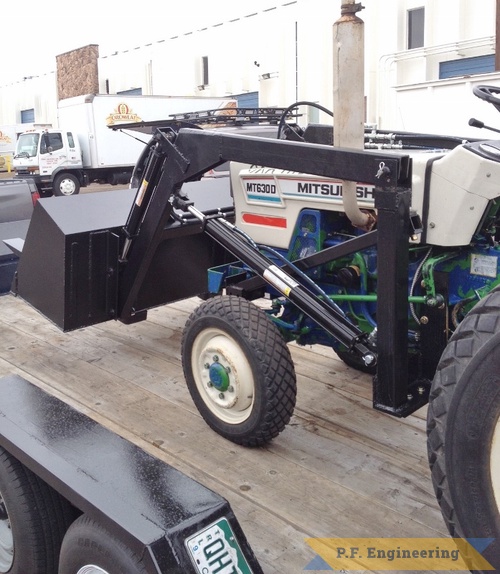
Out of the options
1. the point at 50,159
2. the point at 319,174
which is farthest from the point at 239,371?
the point at 50,159

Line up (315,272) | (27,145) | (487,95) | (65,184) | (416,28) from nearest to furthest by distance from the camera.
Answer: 1. (487,95)
2. (315,272)
3. (416,28)
4. (27,145)
5. (65,184)

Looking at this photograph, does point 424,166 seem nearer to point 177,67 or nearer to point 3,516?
point 3,516

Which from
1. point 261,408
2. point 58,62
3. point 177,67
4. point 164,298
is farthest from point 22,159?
point 261,408

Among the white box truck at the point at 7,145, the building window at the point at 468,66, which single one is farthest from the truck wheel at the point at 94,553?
the white box truck at the point at 7,145

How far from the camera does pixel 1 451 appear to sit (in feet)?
6.92

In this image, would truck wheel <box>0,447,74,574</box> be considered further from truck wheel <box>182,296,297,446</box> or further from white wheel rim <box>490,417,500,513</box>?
white wheel rim <box>490,417,500,513</box>

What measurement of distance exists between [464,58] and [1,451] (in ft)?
42.2

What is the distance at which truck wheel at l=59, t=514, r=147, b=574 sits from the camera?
1.57m

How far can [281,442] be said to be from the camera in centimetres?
300

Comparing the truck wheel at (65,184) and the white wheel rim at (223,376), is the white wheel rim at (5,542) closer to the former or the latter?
the white wheel rim at (223,376)

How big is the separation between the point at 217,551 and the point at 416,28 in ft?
46.3

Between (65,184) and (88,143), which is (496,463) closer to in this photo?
(65,184)

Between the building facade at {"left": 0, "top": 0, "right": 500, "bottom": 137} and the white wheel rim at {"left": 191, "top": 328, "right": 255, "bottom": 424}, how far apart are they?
5.80 meters

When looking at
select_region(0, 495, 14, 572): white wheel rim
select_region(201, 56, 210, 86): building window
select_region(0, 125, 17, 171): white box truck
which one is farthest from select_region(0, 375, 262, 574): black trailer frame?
select_region(0, 125, 17, 171): white box truck
